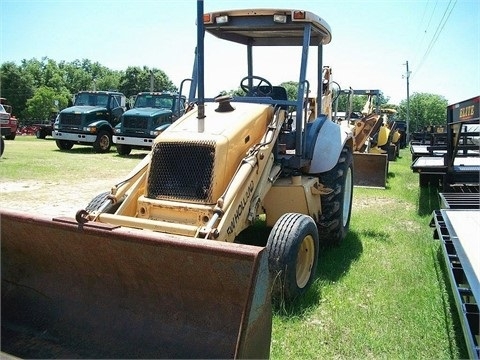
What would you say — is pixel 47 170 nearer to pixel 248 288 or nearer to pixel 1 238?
pixel 1 238

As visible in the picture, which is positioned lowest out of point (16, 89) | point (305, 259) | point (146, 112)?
point (305, 259)

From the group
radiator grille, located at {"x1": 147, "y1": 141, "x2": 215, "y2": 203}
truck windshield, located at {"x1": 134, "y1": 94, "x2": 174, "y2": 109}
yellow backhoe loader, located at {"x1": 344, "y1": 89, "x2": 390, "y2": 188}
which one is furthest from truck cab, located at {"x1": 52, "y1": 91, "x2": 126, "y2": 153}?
radiator grille, located at {"x1": 147, "y1": 141, "x2": 215, "y2": 203}

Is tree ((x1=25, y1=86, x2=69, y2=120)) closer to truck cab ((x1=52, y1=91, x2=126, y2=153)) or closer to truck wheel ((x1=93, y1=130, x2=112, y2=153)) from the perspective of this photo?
truck cab ((x1=52, y1=91, x2=126, y2=153))

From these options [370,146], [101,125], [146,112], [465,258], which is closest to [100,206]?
[465,258]

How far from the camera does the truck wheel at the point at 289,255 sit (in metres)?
3.85

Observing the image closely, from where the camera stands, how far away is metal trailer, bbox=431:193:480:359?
2951mm

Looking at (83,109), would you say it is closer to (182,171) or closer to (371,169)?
(371,169)

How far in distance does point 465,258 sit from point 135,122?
46.9 feet

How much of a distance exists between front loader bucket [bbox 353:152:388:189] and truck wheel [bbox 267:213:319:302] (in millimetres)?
7122

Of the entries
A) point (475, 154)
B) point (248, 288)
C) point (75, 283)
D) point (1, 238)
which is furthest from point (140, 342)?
point (475, 154)

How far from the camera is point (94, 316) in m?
3.41

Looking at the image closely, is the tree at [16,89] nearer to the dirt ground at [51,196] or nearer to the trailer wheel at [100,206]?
the dirt ground at [51,196]

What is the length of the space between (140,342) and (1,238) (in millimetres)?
1405

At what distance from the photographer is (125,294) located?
3.38 m
